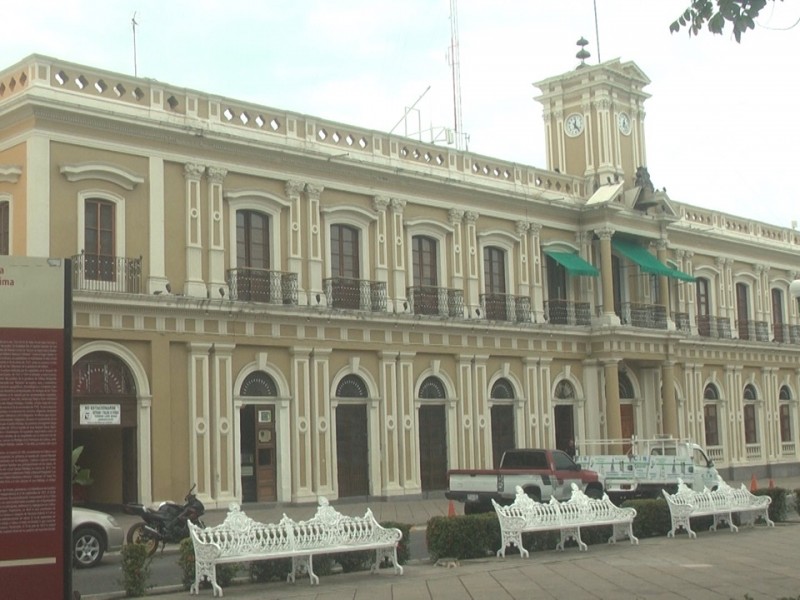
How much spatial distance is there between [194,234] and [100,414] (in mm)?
4712

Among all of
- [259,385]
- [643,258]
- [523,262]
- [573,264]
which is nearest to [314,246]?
[259,385]

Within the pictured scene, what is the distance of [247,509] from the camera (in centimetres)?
2633

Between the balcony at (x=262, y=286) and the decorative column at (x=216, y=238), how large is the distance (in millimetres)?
252

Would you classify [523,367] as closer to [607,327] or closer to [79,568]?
[607,327]

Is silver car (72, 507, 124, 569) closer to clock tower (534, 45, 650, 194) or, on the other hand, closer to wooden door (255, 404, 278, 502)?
wooden door (255, 404, 278, 502)

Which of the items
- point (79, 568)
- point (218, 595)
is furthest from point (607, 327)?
point (218, 595)

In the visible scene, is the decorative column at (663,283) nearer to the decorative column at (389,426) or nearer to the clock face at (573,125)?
the clock face at (573,125)

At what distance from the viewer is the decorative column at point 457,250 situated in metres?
32.3

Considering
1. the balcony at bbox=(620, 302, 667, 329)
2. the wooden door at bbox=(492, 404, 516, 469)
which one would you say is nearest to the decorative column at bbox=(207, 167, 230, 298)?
the wooden door at bbox=(492, 404, 516, 469)

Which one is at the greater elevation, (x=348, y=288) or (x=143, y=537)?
(x=348, y=288)

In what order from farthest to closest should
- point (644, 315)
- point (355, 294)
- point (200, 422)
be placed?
point (644, 315) → point (355, 294) → point (200, 422)

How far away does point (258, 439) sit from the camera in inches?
1072

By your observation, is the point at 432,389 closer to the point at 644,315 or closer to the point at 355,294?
the point at 355,294

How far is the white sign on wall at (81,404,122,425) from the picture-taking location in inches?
932
